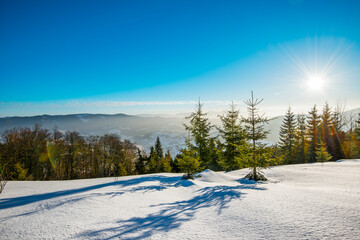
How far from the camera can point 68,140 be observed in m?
28.8

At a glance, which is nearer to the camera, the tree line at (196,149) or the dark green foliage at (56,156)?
the tree line at (196,149)

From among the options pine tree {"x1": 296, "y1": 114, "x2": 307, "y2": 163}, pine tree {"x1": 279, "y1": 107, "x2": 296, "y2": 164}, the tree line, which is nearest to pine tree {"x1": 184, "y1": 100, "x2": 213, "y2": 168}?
the tree line

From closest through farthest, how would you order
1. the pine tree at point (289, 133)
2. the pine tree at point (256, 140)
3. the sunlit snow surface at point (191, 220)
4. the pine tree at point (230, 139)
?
the sunlit snow surface at point (191, 220) → the pine tree at point (256, 140) → the pine tree at point (230, 139) → the pine tree at point (289, 133)

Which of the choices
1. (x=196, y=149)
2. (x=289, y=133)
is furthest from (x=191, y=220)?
(x=289, y=133)

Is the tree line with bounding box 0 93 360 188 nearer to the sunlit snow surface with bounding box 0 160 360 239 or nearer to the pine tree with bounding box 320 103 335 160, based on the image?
the pine tree with bounding box 320 103 335 160

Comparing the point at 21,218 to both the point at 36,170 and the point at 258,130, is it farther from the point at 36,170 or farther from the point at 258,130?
the point at 36,170

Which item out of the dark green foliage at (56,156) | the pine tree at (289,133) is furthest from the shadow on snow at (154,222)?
the pine tree at (289,133)

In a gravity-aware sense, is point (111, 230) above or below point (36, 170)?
above

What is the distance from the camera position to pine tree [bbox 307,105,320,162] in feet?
97.1

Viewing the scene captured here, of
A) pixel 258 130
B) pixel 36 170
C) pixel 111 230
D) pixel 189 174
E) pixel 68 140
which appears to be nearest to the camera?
pixel 111 230

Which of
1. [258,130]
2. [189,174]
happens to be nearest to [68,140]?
[189,174]

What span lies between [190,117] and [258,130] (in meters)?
11.6

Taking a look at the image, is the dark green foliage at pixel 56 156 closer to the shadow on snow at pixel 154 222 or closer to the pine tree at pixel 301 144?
the shadow on snow at pixel 154 222

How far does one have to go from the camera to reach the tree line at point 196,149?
1170cm
